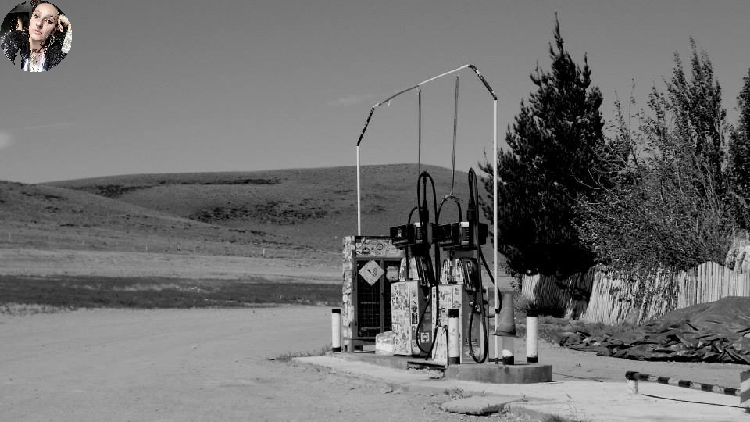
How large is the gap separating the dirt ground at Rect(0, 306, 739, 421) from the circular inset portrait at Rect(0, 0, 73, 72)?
5250 mm

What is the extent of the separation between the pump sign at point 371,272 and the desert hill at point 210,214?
215ft

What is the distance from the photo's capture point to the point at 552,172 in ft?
117

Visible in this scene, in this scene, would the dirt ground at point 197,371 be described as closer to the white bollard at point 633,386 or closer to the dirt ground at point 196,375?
the dirt ground at point 196,375

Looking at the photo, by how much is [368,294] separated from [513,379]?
20.5 ft

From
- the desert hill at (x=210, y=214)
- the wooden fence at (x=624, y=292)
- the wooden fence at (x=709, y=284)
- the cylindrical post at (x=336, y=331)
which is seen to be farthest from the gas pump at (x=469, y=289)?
the desert hill at (x=210, y=214)

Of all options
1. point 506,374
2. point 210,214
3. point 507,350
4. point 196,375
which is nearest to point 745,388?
point 506,374

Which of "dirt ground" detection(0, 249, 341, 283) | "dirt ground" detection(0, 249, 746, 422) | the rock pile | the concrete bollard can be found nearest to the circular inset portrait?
"dirt ground" detection(0, 249, 746, 422)

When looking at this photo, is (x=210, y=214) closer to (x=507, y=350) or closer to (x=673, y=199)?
(x=673, y=199)

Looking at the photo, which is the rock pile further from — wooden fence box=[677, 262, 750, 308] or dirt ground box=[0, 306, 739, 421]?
wooden fence box=[677, 262, 750, 308]

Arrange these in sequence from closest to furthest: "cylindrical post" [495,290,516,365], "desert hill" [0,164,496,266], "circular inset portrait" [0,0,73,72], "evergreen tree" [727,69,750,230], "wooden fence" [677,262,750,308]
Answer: "circular inset portrait" [0,0,73,72], "cylindrical post" [495,290,516,365], "wooden fence" [677,262,750,308], "evergreen tree" [727,69,750,230], "desert hill" [0,164,496,266]

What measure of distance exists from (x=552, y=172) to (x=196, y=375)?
64.0ft

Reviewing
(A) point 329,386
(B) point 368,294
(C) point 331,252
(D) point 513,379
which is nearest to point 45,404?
(A) point 329,386

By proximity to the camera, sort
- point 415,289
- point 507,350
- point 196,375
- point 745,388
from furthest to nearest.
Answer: point 415,289, point 196,375, point 507,350, point 745,388

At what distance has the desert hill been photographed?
98562 millimetres
